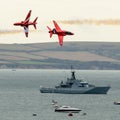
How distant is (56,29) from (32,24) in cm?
486

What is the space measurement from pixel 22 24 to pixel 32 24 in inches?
100

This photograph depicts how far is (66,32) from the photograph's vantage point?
136 meters

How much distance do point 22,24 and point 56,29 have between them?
23.8 ft

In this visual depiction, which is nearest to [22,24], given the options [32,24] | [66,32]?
[32,24]

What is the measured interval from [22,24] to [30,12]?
7807 millimetres

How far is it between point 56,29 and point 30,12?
6.94 m

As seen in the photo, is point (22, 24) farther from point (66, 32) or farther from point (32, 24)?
point (66, 32)

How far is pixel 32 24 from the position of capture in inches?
5605

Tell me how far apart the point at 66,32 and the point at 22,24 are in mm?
11404

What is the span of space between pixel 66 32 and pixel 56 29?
4.91 m

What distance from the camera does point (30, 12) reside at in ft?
448
